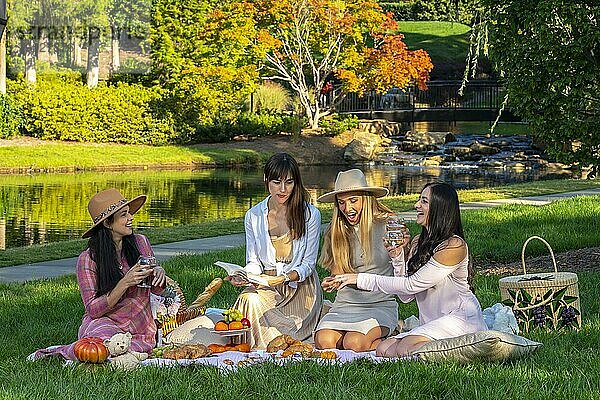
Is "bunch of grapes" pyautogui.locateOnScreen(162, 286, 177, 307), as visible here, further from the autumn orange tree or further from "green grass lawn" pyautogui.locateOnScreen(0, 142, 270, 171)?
the autumn orange tree

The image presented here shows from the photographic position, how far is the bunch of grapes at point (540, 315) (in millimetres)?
7207

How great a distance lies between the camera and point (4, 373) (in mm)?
5984

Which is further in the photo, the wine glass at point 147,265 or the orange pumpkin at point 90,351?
the wine glass at point 147,265

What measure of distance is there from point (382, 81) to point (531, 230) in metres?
20.3

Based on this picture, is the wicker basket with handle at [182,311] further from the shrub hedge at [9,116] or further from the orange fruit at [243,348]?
the shrub hedge at [9,116]

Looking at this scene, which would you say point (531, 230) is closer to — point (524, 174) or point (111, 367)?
point (111, 367)

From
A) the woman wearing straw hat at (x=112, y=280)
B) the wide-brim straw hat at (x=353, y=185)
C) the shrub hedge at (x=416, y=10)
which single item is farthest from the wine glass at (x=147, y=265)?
the shrub hedge at (x=416, y=10)

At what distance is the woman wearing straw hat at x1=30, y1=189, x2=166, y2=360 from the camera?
21.6 feet

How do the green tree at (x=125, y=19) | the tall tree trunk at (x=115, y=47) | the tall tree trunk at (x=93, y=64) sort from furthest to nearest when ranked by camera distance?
the tall tree trunk at (x=115, y=47) < the green tree at (x=125, y=19) < the tall tree trunk at (x=93, y=64)

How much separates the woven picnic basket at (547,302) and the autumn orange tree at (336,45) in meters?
24.5

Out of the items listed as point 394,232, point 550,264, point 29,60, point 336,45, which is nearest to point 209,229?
point 550,264

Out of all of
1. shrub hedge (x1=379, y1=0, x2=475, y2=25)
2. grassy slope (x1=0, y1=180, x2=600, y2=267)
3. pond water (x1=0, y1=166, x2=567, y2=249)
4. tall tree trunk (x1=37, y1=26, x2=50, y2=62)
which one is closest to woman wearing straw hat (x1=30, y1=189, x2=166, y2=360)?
grassy slope (x1=0, y1=180, x2=600, y2=267)

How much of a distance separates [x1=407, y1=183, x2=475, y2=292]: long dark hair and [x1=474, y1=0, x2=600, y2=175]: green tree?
3.76m

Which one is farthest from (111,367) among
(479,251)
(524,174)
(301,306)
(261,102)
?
(261,102)
